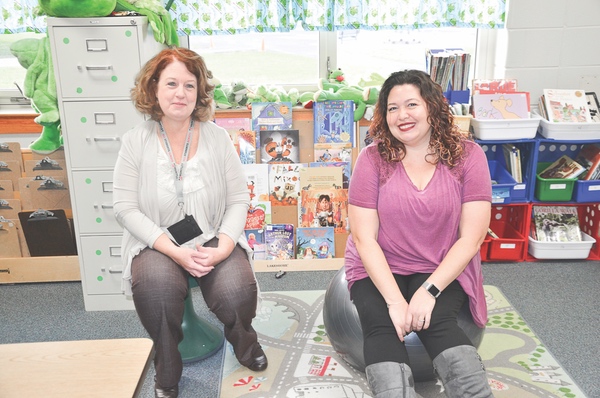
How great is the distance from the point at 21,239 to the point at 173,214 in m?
1.28

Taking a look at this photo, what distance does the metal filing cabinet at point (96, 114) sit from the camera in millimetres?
2387

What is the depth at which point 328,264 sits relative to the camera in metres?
3.03

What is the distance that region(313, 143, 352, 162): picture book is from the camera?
3018 millimetres

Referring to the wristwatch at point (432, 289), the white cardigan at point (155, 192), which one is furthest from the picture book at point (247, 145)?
the wristwatch at point (432, 289)

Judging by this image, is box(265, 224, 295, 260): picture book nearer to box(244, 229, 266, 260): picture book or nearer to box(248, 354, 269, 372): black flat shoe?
box(244, 229, 266, 260): picture book

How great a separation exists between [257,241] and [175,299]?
1.14m

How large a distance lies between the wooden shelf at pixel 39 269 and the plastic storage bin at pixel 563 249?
7.74 feet

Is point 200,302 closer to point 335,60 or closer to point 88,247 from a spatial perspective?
point 88,247

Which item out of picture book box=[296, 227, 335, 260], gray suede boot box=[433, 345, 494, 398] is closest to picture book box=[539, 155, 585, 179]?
picture book box=[296, 227, 335, 260]

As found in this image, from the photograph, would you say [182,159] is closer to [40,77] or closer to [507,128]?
[40,77]

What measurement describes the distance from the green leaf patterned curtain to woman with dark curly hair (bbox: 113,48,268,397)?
41.8 inches

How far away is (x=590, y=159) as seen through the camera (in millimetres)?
3043

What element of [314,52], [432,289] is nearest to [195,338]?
[432,289]

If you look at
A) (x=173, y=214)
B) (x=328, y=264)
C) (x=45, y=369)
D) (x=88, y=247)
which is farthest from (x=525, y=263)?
(x=45, y=369)
